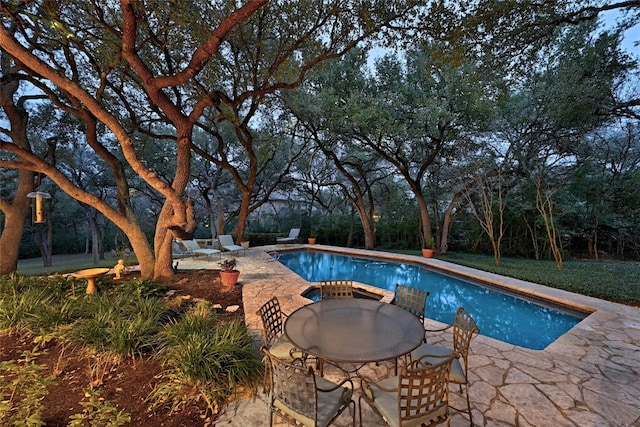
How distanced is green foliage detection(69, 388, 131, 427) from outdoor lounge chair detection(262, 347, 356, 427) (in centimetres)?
109

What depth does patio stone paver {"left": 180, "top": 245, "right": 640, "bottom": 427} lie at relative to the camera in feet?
6.92

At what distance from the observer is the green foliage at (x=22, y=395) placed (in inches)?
70.0

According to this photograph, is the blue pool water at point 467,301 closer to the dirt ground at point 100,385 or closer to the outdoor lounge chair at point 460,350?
the outdoor lounge chair at point 460,350

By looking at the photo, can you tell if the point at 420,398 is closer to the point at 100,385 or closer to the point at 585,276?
the point at 100,385

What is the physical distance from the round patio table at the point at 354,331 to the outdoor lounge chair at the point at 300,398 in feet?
0.83

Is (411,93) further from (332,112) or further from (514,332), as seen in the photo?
(514,332)

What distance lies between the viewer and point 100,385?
7.62ft

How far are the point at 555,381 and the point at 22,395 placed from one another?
4625 mm

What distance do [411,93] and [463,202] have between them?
429 cm

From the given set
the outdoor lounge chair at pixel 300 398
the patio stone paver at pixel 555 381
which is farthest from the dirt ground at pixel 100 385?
the outdoor lounge chair at pixel 300 398

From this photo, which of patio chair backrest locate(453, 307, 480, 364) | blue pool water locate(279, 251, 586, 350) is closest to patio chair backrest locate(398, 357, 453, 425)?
patio chair backrest locate(453, 307, 480, 364)

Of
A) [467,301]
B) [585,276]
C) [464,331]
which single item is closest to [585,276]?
[585,276]

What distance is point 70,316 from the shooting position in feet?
10.5

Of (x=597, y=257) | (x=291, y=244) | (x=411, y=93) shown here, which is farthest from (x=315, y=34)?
(x=597, y=257)
